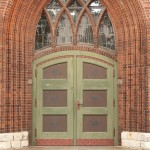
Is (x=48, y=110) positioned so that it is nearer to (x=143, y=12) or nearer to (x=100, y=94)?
(x=100, y=94)

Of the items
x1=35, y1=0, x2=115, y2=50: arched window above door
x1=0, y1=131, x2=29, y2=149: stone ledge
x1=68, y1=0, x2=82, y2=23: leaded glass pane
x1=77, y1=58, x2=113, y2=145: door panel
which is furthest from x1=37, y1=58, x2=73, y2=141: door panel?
x1=68, y1=0, x2=82, y2=23: leaded glass pane

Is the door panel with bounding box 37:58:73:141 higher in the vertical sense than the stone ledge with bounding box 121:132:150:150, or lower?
higher

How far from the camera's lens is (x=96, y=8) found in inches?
417

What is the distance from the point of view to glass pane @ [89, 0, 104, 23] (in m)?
10.6

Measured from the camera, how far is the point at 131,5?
991cm

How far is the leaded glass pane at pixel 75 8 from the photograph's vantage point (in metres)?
10.6

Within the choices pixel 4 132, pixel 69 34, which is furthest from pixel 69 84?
pixel 4 132

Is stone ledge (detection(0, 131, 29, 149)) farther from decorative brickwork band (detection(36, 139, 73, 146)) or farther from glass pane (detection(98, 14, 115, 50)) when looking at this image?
glass pane (detection(98, 14, 115, 50))

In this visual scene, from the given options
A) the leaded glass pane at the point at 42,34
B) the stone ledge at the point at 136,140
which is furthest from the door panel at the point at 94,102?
the leaded glass pane at the point at 42,34

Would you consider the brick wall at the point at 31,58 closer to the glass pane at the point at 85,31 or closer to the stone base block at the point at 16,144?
the stone base block at the point at 16,144

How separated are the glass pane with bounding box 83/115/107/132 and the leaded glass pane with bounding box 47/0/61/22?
2645mm

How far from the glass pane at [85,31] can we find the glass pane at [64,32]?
26 cm

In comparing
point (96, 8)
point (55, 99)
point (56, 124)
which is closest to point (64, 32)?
point (96, 8)

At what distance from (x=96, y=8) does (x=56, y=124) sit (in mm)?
3060
